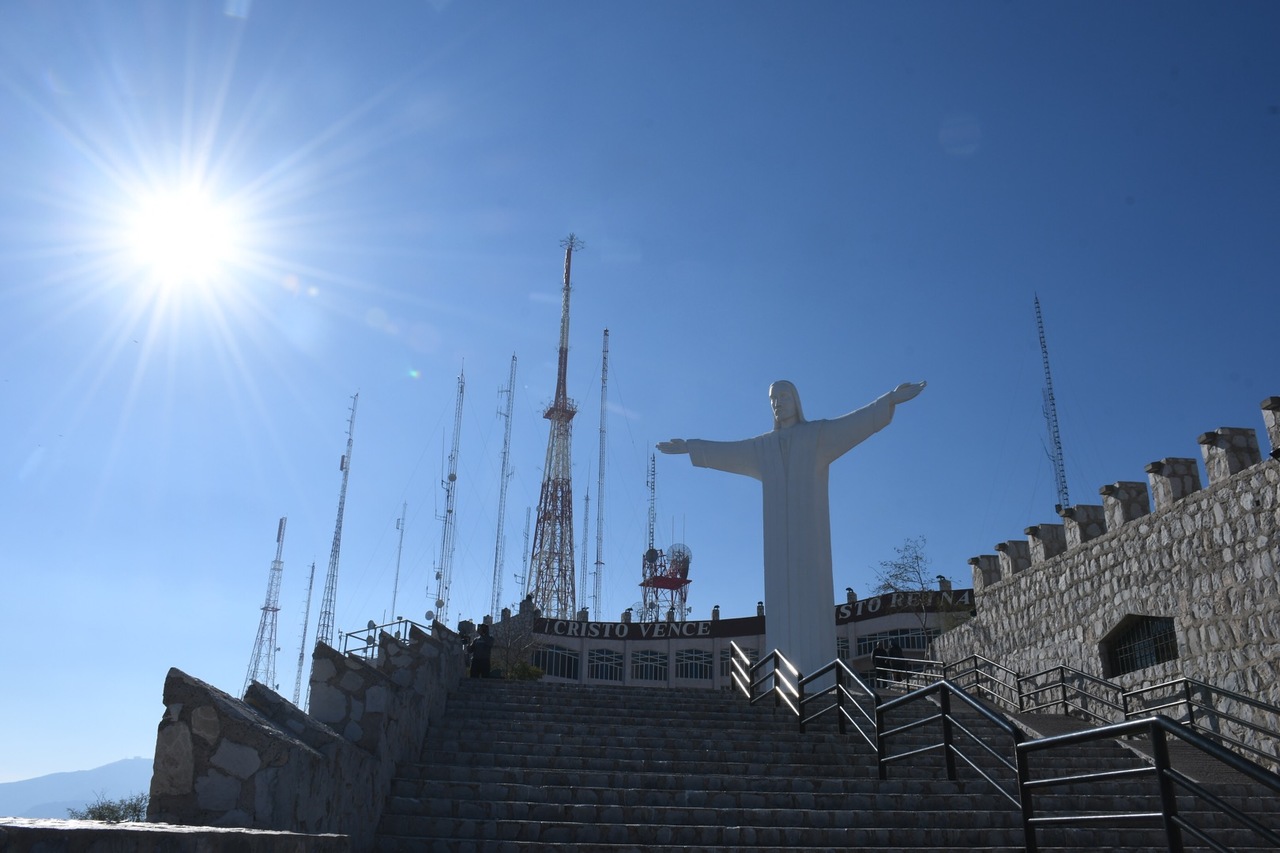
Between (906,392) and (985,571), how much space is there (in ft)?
21.2

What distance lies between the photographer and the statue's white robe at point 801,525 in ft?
50.1

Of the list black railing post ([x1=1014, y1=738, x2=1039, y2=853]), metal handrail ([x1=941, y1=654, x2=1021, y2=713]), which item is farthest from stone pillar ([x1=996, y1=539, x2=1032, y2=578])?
black railing post ([x1=1014, y1=738, x2=1039, y2=853])

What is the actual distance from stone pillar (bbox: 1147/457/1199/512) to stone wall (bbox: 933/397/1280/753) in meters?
0.02

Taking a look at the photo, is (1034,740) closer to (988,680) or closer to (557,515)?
(988,680)

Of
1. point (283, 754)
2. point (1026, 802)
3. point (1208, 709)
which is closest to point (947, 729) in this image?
point (1026, 802)

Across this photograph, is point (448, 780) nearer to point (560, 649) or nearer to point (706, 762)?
point (706, 762)

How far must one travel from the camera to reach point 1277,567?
38.9ft

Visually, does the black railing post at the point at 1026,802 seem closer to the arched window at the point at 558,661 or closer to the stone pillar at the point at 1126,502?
the stone pillar at the point at 1126,502

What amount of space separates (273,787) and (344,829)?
4.78 ft

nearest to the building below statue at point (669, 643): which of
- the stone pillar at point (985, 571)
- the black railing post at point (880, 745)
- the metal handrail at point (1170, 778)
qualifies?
the stone pillar at point (985, 571)

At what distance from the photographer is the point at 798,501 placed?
15.9 m

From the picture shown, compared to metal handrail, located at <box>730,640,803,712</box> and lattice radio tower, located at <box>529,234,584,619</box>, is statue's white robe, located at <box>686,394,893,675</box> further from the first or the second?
lattice radio tower, located at <box>529,234,584,619</box>

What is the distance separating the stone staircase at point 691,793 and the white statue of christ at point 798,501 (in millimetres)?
3604

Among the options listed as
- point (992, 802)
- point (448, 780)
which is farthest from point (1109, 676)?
point (448, 780)
